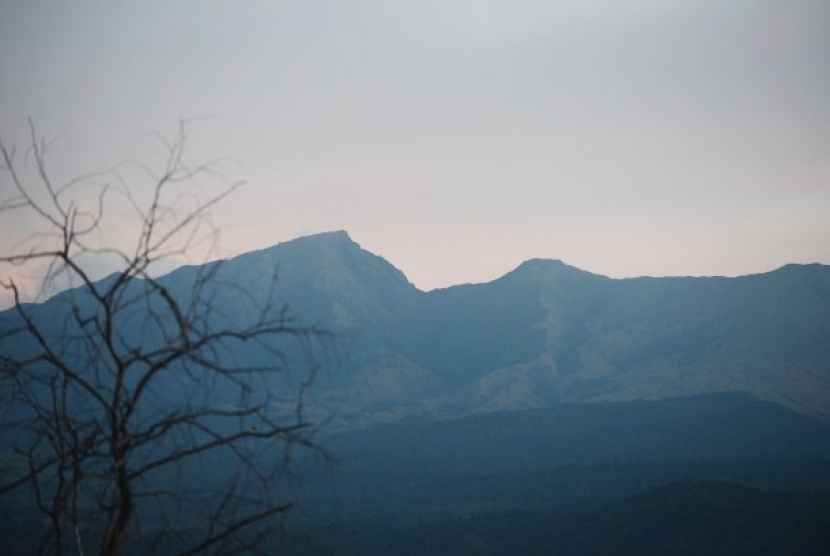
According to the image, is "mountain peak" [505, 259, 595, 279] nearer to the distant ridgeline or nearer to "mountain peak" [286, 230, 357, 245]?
the distant ridgeline

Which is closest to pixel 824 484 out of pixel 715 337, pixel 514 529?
pixel 514 529

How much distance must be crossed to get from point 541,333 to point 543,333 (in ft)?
1.16

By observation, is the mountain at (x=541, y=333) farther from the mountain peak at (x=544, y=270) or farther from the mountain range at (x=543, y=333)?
the mountain peak at (x=544, y=270)

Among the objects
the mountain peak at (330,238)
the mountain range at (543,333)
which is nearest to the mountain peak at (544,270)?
the mountain range at (543,333)

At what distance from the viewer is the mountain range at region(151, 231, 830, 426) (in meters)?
86.1

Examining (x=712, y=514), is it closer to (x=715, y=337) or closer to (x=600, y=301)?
(x=715, y=337)

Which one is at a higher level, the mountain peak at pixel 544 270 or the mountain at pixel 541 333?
the mountain peak at pixel 544 270

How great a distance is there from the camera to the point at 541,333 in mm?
103312

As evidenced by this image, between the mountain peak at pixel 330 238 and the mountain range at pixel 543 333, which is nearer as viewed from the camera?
the mountain range at pixel 543 333

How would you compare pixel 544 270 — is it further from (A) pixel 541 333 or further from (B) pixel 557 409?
(B) pixel 557 409

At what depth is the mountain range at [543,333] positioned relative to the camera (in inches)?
3391

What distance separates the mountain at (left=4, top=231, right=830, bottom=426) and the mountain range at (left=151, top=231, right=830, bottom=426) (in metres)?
0.23

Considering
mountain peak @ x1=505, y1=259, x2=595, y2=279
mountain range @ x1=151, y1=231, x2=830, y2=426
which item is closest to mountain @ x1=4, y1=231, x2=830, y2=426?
mountain range @ x1=151, y1=231, x2=830, y2=426

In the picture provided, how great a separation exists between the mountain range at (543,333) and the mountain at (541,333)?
0.76 feet
